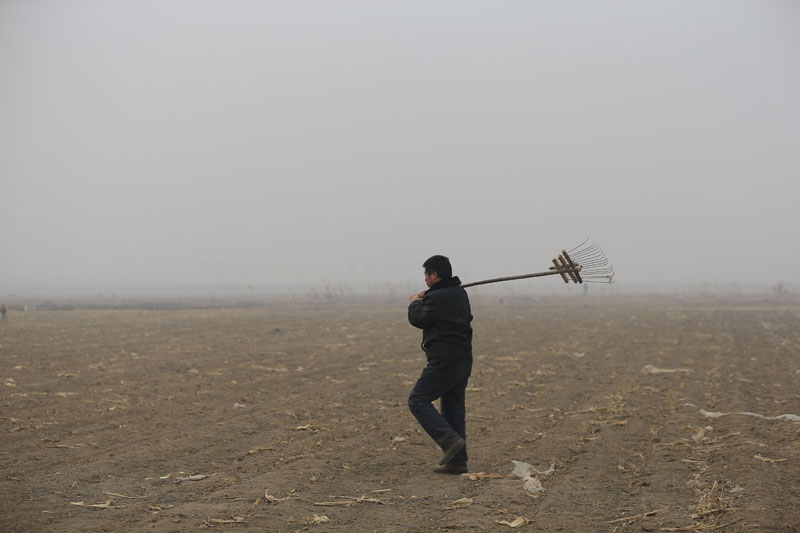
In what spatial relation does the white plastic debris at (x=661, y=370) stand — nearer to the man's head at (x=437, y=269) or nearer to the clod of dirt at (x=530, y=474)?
the clod of dirt at (x=530, y=474)

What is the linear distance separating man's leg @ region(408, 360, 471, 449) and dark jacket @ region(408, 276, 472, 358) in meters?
0.14

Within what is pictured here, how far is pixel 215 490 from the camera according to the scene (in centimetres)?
586

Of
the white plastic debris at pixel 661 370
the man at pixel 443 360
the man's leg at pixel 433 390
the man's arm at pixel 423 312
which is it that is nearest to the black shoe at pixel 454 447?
the man at pixel 443 360

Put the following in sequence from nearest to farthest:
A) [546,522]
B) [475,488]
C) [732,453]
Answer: [546,522] < [475,488] < [732,453]

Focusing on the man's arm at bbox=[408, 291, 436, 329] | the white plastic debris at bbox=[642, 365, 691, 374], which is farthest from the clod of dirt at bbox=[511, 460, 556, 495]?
the white plastic debris at bbox=[642, 365, 691, 374]

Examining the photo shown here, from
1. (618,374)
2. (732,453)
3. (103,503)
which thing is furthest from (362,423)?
(618,374)

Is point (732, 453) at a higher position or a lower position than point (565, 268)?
lower

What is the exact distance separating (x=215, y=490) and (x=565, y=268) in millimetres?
4332

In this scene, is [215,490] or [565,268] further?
[565,268]

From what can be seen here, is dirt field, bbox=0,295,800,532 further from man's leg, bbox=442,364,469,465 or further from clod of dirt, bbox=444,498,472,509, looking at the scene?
man's leg, bbox=442,364,469,465

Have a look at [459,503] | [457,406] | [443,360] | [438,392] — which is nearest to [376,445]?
[457,406]

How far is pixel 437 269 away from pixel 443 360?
95 cm

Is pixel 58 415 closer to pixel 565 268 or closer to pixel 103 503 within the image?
pixel 103 503

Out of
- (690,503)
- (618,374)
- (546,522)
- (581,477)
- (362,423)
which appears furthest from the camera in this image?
(618,374)
